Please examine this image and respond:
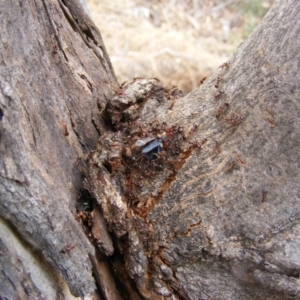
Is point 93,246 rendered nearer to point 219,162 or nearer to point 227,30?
point 219,162

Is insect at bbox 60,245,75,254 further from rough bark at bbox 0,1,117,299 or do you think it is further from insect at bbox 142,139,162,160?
insect at bbox 142,139,162,160

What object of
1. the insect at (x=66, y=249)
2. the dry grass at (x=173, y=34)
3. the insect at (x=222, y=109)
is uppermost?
the dry grass at (x=173, y=34)

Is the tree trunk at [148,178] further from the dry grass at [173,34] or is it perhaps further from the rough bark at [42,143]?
the dry grass at [173,34]

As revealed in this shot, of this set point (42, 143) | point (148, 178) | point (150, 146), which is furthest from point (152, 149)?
point (42, 143)

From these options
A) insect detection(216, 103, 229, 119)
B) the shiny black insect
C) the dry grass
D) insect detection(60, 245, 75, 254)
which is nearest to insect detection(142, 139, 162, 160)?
the shiny black insect

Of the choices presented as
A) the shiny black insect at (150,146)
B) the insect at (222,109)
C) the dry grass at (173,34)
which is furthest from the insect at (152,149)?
the dry grass at (173,34)

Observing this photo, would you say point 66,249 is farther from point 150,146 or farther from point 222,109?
point 222,109

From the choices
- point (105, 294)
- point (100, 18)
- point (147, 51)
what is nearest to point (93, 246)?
point (105, 294)
